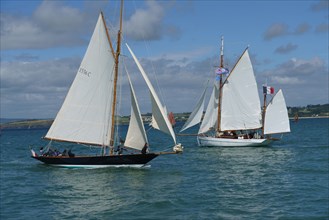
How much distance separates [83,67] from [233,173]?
60.8ft

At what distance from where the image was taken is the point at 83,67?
48.7 metres

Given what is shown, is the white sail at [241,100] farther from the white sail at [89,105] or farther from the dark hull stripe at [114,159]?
the dark hull stripe at [114,159]

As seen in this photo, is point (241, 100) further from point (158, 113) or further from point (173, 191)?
point (173, 191)

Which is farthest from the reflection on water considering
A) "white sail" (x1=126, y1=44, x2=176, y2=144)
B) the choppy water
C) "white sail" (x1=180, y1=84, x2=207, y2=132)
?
"white sail" (x1=180, y1=84, x2=207, y2=132)

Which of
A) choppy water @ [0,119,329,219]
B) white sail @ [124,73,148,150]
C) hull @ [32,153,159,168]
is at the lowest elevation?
choppy water @ [0,119,329,219]

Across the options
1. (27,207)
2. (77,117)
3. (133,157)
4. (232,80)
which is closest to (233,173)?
(133,157)

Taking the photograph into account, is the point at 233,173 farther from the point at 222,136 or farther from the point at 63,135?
the point at 222,136

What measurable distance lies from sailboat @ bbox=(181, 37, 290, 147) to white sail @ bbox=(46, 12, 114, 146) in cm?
3108

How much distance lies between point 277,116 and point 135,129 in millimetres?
43132

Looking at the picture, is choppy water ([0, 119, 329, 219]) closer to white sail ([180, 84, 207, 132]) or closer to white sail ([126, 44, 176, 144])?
white sail ([126, 44, 176, 144])

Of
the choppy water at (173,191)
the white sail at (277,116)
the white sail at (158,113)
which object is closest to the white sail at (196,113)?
the white sail at (277,116)

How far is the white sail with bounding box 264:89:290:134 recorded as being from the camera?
82625mm

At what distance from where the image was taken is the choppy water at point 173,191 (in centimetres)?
2991

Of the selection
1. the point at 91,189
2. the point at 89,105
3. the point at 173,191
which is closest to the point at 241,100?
the point at 89,105
